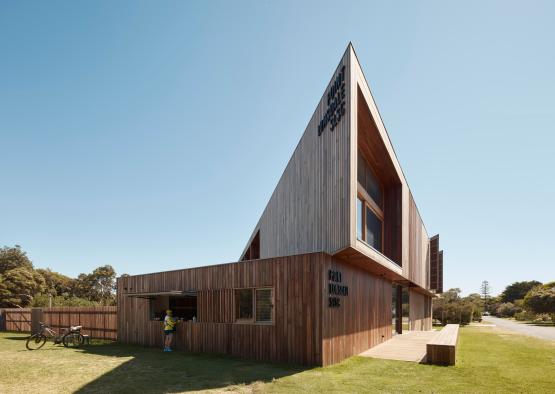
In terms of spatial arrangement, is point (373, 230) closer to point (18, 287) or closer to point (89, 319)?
point (89, 319)

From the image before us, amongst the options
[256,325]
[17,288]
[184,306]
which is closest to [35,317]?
[184,306]

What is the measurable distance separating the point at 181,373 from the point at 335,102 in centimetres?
860

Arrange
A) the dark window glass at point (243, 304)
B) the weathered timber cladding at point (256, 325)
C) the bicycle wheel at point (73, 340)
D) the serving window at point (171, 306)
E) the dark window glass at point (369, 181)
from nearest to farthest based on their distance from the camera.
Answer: the weathered timber cladding at point (256, 325) < the dark window glass at point (243, 304) < the bicycle wheel at point (73, 340) < the serving window at point (171, 306) < the dark window glass at point (369, 181)

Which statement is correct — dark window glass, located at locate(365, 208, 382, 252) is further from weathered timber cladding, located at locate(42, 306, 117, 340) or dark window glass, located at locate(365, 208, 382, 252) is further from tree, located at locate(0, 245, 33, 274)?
tree, located at locate(0, 245, 33, 274)

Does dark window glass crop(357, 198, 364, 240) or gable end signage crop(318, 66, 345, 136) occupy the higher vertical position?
gable end signage crop(318, 66, 345, 136)

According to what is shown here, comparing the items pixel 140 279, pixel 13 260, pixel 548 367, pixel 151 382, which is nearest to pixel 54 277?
pixel 13 260

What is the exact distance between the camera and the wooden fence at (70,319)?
18.9 meters

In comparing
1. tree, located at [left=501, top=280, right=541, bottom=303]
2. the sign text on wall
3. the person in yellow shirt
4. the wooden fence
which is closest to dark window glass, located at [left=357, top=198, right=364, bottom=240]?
the sign text on wall

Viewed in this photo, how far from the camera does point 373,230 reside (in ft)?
59.4

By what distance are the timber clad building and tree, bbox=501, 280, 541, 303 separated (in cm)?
7953

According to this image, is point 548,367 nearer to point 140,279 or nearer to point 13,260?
point 140,279

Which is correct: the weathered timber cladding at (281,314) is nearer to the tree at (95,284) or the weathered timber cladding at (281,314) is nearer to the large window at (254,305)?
the large window at (254,305)

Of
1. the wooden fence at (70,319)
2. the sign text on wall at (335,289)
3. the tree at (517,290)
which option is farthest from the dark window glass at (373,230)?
the tree at (517,290)

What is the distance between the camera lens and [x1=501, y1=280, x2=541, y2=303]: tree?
82875 mm
